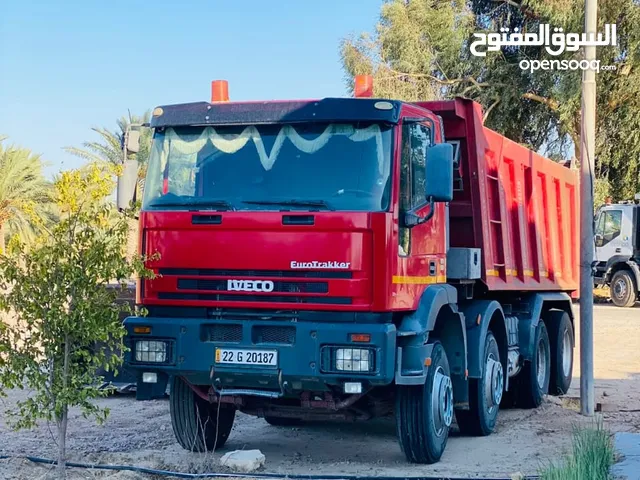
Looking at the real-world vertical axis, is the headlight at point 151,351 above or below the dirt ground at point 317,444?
above

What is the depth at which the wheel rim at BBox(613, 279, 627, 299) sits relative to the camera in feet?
90.8

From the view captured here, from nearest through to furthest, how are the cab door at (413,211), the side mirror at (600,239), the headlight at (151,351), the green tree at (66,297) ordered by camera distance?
→ the green tree at (66,297), the cab door at (413,211), the headlight at (151,351), the side mirror at (600,239)

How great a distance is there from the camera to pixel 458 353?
8.52 metres

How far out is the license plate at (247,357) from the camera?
706 centimetres

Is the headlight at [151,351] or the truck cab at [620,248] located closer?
the headlight at [151,351]

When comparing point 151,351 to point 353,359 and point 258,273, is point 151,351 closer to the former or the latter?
point 258,273

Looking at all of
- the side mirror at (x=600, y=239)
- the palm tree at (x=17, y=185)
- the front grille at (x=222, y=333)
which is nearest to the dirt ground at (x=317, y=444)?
the front grille at (x=222, y=333)

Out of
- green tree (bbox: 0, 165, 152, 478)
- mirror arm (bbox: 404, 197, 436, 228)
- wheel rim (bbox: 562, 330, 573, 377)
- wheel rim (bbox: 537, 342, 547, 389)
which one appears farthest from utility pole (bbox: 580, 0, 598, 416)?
green tree (bbox: 0, 165, 152, 478)

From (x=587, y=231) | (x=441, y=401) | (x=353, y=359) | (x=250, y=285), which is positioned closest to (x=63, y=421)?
(x=250, y=285)

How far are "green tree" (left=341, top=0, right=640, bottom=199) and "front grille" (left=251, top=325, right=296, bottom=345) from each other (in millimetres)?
21748

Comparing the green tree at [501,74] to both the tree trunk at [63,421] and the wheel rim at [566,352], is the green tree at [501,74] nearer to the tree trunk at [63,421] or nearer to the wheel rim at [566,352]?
the wheel rim at [566,352]

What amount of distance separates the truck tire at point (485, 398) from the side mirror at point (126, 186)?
12.2ft

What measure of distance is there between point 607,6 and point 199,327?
22704 mm

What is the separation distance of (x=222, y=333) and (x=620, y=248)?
73.4 feet
